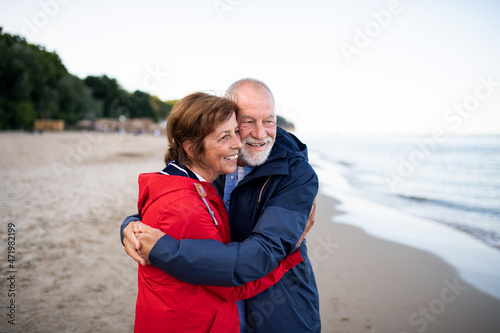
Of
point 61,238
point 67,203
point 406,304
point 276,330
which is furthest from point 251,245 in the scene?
A: point 67,203

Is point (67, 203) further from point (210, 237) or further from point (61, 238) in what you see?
point (210, 237)

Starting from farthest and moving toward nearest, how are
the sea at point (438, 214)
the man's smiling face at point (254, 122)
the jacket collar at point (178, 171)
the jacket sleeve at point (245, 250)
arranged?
the sea at point (438, 214) < the man's smiling face at point (254, 122) < the jacket collar at point (178, 171) < the jacket sleeve at point (245, 250)

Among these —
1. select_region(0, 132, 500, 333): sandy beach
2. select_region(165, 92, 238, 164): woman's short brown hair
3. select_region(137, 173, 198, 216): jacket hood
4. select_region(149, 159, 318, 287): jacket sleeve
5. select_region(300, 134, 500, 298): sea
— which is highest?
select_region(165, 92, 238, 164): woman's short brown hair

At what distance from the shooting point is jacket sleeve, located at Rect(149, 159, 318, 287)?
148 cm

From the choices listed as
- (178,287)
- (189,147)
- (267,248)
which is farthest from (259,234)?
(189,147)

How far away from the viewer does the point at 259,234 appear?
172 centimetres

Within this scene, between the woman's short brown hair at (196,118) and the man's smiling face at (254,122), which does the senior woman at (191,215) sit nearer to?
the woman's short brown hair at (196,118)

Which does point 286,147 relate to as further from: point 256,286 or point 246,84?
point 256,286

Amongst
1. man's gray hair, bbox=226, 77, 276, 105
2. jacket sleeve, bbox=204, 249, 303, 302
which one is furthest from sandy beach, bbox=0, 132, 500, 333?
man's gray hair, bbox=226, 77, 276, 105

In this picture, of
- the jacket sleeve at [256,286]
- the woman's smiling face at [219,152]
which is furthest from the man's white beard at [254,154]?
the jacket sleeve at [256,286]

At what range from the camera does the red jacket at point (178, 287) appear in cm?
156

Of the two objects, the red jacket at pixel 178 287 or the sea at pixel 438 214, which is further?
the sea at pixel 438 214

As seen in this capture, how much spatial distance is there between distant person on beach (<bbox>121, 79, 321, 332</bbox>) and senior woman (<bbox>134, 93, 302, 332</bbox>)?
0.12 meters

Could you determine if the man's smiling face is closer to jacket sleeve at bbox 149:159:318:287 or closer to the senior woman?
the senior woman
